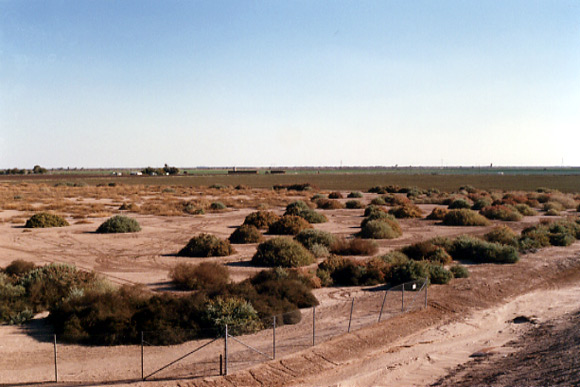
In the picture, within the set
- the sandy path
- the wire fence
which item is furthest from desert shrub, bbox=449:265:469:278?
the wire fence

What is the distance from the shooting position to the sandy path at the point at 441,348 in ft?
41.2

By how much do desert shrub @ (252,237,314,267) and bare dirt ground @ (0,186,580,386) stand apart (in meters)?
1.05

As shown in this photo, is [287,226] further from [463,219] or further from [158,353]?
[158,353]

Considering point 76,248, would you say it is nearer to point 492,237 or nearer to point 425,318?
point 425,318

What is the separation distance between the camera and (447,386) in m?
11.8

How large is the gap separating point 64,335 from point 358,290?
1191cm

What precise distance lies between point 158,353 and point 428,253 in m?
17.7

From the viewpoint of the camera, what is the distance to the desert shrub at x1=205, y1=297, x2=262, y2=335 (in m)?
15.2

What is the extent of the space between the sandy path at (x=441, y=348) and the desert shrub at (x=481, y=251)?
7194 millimetres

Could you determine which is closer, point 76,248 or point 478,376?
point 478,376

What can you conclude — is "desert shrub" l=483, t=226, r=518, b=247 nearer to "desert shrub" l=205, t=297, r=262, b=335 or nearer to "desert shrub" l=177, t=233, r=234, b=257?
"desert shrub" l=177, t=233, r=234, b=257

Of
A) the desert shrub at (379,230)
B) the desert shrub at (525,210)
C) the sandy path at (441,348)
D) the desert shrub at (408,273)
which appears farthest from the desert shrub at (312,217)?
the sandy path at (441,348)

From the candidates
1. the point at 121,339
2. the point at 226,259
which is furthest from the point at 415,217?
the point at 121,339

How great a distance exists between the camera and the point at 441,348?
14805 millimetres
